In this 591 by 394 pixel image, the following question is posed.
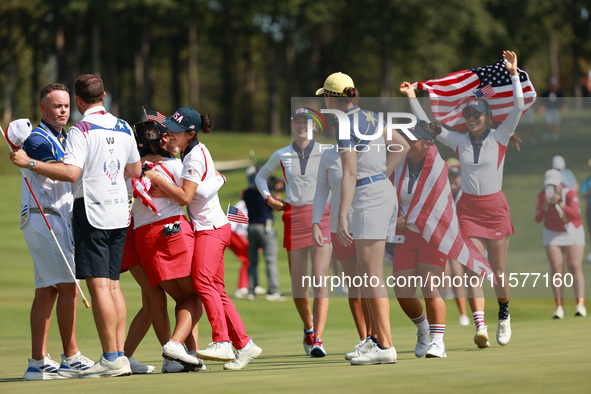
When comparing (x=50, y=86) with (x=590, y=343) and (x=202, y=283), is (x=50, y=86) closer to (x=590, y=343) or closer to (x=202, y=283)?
(x=202, y=283)

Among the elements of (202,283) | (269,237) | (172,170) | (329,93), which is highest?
(329,93)

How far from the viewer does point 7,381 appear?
7.26m

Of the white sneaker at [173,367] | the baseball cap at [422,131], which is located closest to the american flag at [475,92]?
the baseball cap at [422,131]

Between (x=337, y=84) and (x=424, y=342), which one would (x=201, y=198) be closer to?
(x=337, y=84)

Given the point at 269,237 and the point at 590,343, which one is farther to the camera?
the point at 269,237

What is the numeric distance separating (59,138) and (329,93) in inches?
86.2

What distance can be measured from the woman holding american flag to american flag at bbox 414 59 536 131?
0.04 m

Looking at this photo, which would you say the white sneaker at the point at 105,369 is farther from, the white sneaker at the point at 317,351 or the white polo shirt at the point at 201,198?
the white sneaker at the point at 317,351

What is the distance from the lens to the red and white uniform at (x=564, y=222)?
9.81 meters

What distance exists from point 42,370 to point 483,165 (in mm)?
4139

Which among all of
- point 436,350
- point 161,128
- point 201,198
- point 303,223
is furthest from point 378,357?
point 161,128

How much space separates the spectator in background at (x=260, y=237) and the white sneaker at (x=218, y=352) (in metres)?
8.72

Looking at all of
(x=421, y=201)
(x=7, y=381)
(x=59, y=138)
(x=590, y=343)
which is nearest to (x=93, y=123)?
(x=59, y=138)

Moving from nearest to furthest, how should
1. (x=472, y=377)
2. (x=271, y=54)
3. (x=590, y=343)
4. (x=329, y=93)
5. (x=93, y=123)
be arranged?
(x=472, y=377)
(x=93, y=123)
(x=329, y=93)
(x=590, y=343)
(x=271, y=54)
